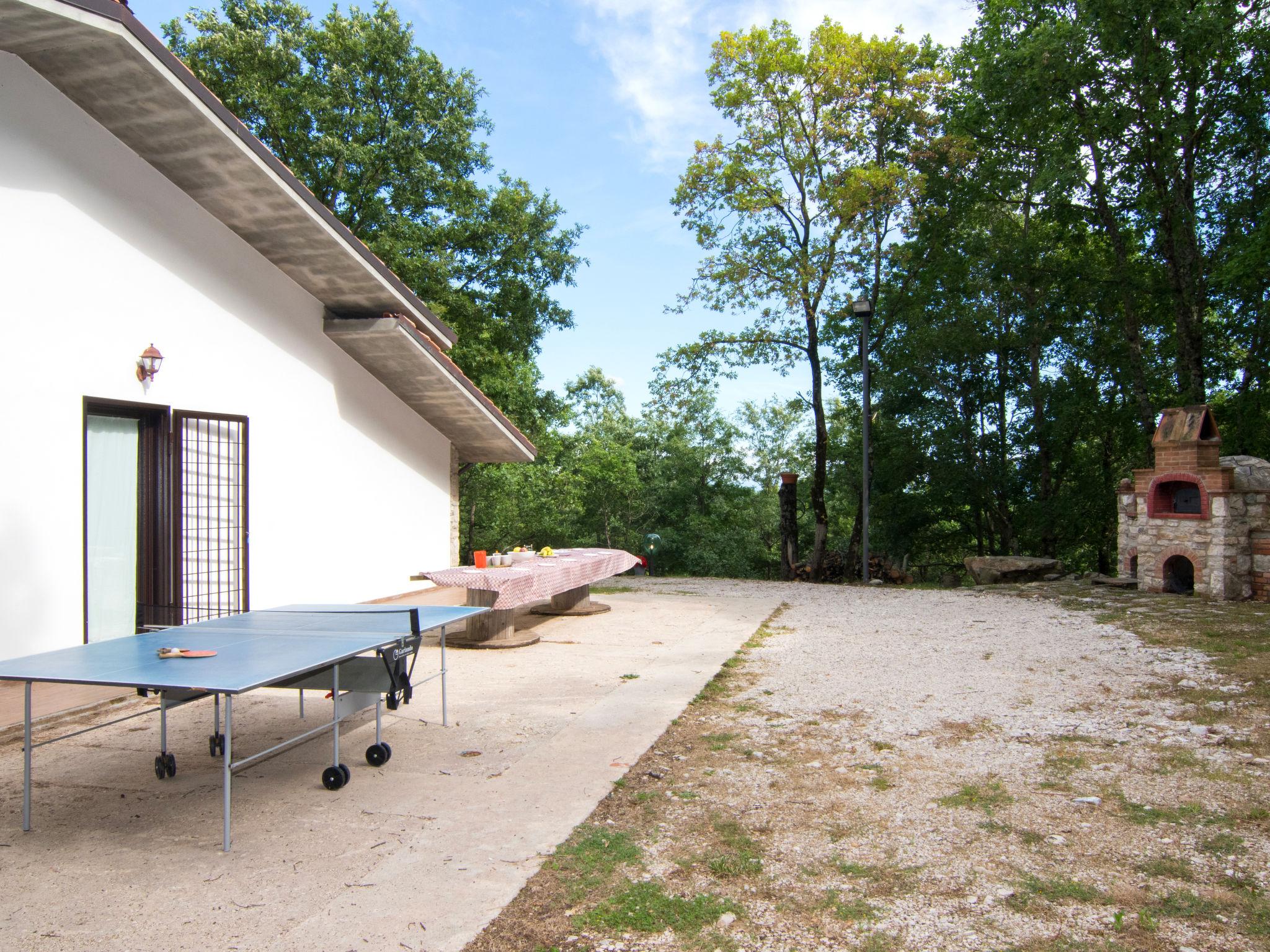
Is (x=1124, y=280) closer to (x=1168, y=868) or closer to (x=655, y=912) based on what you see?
(x=1168, y=868)

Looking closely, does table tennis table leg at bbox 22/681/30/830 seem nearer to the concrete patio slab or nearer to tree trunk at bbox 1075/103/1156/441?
the concrete patio slab

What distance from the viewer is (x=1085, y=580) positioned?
42.4 ft

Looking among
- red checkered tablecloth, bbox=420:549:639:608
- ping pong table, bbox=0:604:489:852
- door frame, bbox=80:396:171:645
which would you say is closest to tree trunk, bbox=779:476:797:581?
red checkered tablecloth, bbox=420:549:639:608

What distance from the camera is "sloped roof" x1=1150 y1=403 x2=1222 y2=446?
1034 centimetres

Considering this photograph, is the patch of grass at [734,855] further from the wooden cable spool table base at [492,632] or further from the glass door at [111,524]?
the glass door at [111,524]

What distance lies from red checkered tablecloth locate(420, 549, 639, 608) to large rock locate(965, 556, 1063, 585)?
805cm

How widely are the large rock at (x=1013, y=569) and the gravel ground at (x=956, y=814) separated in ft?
24.9

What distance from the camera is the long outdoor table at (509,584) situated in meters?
6.93

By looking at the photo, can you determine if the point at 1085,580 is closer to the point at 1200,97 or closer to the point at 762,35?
the point at 1200,97

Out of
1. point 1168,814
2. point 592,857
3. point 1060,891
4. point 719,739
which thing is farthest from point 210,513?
point 1168,814

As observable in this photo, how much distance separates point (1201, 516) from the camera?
10.3 meters

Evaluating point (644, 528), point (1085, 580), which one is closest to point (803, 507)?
point (644, 528)

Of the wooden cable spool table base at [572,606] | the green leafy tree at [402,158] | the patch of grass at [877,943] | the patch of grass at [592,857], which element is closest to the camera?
the patch of grass at [877,943]

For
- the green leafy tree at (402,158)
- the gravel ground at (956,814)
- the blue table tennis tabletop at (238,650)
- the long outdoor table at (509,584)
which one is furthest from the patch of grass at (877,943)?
the green leafy tree at (402,158)
